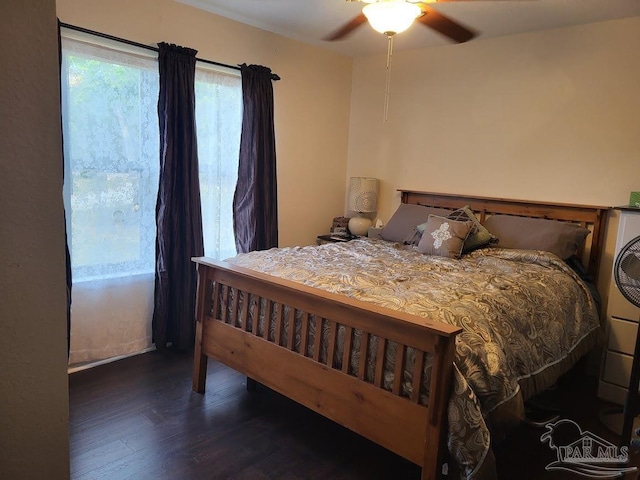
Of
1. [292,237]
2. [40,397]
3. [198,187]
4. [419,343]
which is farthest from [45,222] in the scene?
[292,237]

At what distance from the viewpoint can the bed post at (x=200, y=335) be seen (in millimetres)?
2557

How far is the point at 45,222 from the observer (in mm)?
623

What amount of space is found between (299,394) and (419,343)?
0.72 metres

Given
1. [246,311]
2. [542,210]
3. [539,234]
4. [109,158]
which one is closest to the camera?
[246,311]

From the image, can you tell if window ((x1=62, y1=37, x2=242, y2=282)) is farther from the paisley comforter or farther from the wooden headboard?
the wooden headboard

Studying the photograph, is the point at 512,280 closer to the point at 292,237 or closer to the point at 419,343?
the point at 419,343

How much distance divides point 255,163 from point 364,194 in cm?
115

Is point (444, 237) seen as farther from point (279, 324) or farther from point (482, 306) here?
point (279, 324)

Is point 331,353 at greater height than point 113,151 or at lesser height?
lesser

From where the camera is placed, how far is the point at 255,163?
350 cm

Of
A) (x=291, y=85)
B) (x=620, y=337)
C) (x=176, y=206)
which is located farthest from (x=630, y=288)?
(x=291, y=85)

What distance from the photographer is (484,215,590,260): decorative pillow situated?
2.94m

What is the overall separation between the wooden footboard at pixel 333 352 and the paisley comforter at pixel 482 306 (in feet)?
0.38

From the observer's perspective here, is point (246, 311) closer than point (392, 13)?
No
